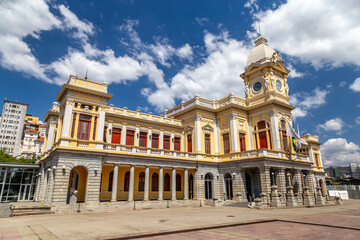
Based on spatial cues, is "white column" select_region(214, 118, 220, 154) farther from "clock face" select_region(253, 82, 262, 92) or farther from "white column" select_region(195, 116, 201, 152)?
"clock face" select_region(253, 82, 262, 92)

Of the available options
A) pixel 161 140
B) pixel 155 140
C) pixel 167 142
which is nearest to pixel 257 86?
pixel 167 142

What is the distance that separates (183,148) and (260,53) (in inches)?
672

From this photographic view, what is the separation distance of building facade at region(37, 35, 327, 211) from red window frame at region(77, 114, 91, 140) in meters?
0.10

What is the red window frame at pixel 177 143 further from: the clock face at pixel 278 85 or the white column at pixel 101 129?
the clock face at pixel 278 85

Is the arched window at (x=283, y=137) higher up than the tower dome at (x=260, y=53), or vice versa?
the tower dome at (x=260, y=53)

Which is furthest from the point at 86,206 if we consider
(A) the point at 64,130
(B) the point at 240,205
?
(B) the point at 240,205

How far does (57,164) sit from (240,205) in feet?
60.0

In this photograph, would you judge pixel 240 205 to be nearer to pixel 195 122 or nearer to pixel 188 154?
pixel 188 154

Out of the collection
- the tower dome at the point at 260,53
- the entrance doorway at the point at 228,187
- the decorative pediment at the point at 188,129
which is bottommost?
the entrance doorway at the point at 228,187

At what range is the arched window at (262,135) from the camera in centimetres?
2928

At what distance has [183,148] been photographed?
32.3m

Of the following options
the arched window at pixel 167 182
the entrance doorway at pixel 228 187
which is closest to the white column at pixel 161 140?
the arched window at pixel 167 182

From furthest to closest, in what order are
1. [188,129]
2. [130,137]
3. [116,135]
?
[188,129]
[130,137]
[116,135]

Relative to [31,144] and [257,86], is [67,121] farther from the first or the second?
[31,144]
